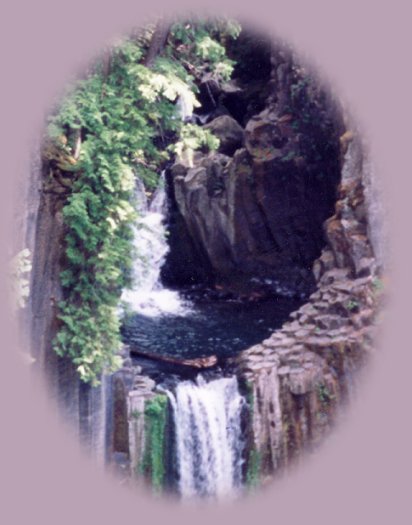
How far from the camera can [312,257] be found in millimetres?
21328

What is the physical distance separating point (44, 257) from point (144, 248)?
13.1 meters

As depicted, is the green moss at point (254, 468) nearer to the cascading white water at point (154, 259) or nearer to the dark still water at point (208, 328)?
the dark still water at point (208, 328)

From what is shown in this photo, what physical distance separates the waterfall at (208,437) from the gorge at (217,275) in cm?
3

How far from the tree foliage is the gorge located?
0.05m

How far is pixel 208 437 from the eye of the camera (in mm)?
13656

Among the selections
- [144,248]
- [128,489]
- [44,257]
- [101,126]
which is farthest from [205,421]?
[144,248]

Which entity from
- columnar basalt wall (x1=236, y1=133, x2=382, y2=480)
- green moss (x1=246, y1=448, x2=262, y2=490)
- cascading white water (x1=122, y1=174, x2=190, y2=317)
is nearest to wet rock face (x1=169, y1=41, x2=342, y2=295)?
cascading white water (x1=122, y1=174, x2=190, y2=317)

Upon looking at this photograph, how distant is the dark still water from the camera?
1627 cm

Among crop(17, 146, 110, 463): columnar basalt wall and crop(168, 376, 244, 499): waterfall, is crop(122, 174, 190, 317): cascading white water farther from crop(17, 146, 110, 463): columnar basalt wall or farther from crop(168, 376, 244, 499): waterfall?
crop(17, 146, 110, 463): columnar basalt wall

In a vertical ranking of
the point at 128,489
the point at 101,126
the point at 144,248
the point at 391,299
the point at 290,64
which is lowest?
the point at 128,489

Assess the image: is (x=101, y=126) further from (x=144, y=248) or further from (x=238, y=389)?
(x=144, y=248)

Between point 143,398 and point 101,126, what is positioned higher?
point 101,126

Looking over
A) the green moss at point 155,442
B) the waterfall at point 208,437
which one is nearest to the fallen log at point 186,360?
the waterfall at point 208,437

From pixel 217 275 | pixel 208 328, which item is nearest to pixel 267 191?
pixel 217 275
